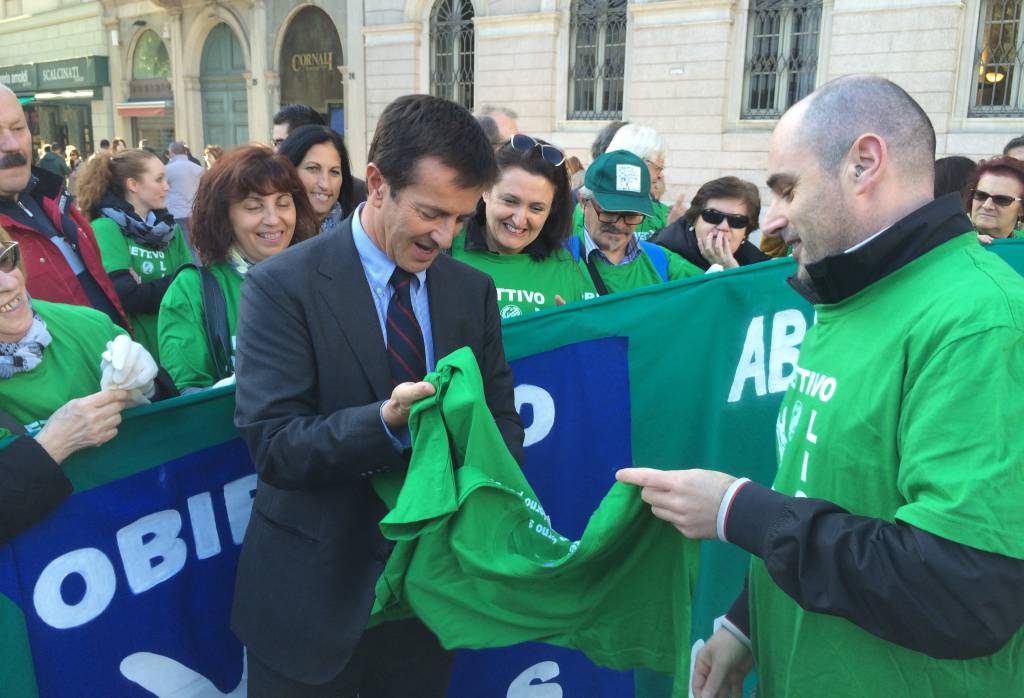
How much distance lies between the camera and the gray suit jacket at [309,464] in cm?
174

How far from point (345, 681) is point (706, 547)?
4.93 feet

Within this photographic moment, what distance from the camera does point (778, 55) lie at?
44.0 feet

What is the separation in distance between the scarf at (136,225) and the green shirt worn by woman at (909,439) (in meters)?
3.47

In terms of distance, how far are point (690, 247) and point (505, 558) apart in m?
2.72

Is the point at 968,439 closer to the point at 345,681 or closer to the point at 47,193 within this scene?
the point at 345,681

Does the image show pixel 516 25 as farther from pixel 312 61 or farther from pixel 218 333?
pixel 218 333

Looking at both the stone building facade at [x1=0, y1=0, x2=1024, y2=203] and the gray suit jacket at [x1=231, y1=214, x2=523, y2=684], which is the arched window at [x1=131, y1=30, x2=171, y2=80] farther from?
the gray suit jacket at [x1=231, y1=214, x2=523, y2=684]

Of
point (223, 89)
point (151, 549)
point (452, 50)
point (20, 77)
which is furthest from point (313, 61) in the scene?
point (151, 549)

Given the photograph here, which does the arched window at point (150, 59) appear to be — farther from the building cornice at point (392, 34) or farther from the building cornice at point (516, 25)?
the building cornice at point (516, 25)

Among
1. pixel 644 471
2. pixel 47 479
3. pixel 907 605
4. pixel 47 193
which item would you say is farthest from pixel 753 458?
pixel 47 193

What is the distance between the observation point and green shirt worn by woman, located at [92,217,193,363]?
12.4 feet

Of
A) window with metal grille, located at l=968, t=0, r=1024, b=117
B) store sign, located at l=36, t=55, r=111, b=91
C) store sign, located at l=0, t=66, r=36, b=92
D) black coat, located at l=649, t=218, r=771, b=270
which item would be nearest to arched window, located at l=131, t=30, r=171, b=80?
store sign, located at l=36, t=55, r=111, b=91

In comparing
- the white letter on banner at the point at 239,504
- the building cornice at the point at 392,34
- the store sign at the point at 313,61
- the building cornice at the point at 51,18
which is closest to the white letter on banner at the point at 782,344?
the white letter on banner at the point at 239,504

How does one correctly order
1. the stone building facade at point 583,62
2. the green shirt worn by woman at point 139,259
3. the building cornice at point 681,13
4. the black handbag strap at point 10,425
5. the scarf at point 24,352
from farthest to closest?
the building cornice at point 681,13 < the stone building facade at point 583,62 < the green shirt worn by woman at point 139,259 < the scarf at point 24,352 < the black handbag strap at point 10,425
